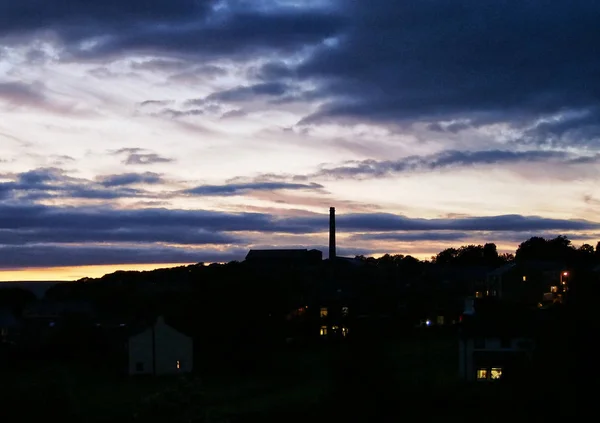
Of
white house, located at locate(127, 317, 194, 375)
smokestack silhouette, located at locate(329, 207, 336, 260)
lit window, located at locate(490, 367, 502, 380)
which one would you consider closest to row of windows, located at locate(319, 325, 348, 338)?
white house, located at locate(127, 317, 194, 375)

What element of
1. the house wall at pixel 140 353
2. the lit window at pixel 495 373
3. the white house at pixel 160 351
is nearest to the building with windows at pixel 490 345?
the lit window at pixel 495 373

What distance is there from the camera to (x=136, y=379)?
56062 millimetres

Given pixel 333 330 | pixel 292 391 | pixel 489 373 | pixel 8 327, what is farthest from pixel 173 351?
pixel 8 327

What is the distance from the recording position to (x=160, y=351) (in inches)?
2325

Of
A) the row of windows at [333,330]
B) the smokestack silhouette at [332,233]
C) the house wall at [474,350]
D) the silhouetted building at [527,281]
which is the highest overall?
the smokestack silhouette at [332,233]

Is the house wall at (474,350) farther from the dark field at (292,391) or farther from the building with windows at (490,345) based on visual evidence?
the dark field at (292,391)

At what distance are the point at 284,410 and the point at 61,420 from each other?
Answer: 12.2 meters

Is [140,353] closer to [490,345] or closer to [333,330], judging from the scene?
[490,345]

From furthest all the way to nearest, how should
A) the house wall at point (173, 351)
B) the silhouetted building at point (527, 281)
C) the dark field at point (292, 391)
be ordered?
1. the silhouetted building at point (527, 281)
2. the house wall at point (173, 351)
3. the dark field at point (292, 391)

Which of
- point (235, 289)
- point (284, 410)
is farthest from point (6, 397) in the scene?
point (235, 289)

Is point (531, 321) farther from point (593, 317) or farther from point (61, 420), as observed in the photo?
point (61, 420)

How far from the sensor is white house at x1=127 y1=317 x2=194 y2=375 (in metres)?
58.5

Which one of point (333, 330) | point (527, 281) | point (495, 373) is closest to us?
point (495, 373)

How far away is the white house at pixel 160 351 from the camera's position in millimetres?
58531
